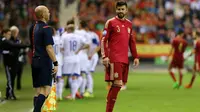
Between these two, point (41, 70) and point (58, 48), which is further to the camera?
point (58, 48)

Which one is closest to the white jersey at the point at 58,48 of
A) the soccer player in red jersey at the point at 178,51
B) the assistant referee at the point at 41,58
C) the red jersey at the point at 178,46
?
the assistant referee at the point at 41,58

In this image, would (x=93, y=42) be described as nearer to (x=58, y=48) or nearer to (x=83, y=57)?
(x=83, y=57)

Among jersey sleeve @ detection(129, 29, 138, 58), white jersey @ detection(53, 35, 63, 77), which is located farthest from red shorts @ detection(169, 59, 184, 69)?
jersey sleeve @ detection(129, 29, 138, 58)

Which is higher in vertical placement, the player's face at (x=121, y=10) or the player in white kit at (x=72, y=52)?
the player's face at (x=121, y=10)

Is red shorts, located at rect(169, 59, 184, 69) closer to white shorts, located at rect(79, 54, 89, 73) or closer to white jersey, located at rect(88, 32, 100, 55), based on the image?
white jersey, located at rect(88, 32, 100, 55)

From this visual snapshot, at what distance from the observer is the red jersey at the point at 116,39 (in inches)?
526

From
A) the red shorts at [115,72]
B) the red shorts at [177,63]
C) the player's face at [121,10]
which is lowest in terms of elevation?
the red shorts at [177,63]

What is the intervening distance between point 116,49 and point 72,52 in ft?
17.5

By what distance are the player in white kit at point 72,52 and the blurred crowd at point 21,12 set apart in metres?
15.9

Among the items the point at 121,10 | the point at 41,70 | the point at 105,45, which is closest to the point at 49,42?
the point at 41,70

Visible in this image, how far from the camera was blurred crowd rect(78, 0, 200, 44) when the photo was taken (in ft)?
136

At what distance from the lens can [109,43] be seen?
1353 centimetres

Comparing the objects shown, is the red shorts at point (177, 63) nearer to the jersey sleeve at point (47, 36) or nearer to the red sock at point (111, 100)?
the red sock at point (111, 100)

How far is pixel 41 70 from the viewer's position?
41.5 ft
